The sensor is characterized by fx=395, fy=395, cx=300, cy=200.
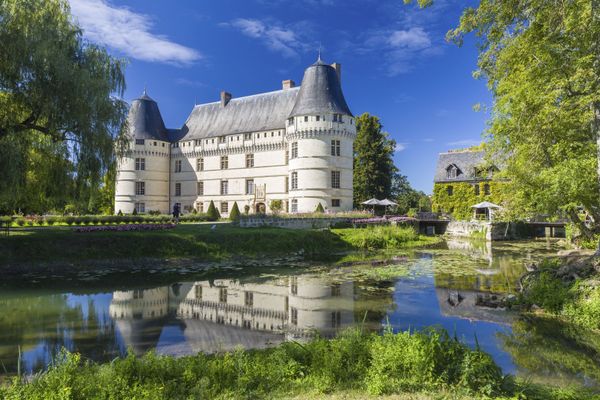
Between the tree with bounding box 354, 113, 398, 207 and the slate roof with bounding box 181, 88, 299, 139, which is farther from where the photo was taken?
the tree with bounding box 354, 113, 398, 207

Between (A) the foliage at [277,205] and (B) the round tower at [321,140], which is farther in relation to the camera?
(A) the foliage at [277,205]

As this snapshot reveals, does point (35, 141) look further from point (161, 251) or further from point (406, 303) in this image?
point (406, 303)

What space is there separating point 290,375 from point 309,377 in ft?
0.70

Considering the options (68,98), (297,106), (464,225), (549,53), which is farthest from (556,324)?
(297,106)

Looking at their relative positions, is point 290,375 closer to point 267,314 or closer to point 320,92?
point 267,314

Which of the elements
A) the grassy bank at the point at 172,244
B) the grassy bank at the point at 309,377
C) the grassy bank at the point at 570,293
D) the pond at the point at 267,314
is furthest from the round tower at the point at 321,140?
the grassy bank at the point at 309,377

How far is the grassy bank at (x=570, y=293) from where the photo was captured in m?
6.49

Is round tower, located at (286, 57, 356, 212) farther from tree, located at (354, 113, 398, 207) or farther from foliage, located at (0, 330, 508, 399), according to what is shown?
foliage, located at (0, 330, 508, 399)

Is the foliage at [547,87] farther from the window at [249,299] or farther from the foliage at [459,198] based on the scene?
the foliage at [459,198]

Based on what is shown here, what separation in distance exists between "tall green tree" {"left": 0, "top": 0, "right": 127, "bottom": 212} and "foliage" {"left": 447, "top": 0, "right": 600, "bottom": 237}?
34.9 feet

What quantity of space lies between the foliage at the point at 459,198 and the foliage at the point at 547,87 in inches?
1026

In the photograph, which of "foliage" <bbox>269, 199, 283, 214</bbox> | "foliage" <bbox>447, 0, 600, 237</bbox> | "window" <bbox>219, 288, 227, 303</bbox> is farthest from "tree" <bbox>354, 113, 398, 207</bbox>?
"window" <bbox>219, 288, 227, 303</bbox>

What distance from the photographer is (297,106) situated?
30.8 meters

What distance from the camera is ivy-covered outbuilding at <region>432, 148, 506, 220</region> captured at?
35562 mm
